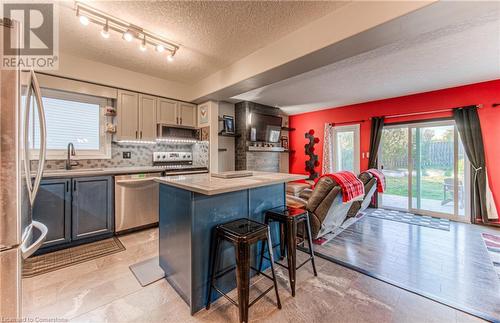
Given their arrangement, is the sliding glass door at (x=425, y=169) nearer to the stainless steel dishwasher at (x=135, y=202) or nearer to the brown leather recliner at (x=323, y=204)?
the brown leather recliner at (x=323, y=204)

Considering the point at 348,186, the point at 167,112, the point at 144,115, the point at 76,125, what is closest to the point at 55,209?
the point at 76,125

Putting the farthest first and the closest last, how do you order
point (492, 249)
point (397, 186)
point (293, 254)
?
point (397, 186) < point (492, 249) < point (293, 254)

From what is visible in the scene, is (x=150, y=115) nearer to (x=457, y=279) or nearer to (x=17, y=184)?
(x=17, y=184)

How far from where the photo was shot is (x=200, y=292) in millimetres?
1651

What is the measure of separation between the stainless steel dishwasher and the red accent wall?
443cm

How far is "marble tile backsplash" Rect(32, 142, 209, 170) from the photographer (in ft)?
10.9

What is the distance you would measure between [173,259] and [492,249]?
4.11 m

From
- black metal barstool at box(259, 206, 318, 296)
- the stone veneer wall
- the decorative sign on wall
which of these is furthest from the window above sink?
the decorative sign on wall

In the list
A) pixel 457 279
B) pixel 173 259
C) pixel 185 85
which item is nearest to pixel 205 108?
pixel 185 85

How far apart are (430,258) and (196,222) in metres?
2.89

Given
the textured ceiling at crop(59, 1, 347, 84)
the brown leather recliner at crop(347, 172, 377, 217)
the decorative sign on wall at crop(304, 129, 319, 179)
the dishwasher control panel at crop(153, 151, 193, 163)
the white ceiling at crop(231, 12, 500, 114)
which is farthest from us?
the decorative sign on wall at crop(304, 129, 319, 179)

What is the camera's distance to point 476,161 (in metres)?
3.66

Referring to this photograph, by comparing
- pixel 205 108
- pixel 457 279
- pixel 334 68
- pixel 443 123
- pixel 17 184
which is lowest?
pixel 457 279

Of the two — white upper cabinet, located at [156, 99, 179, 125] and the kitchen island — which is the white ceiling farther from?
the kitchen island
